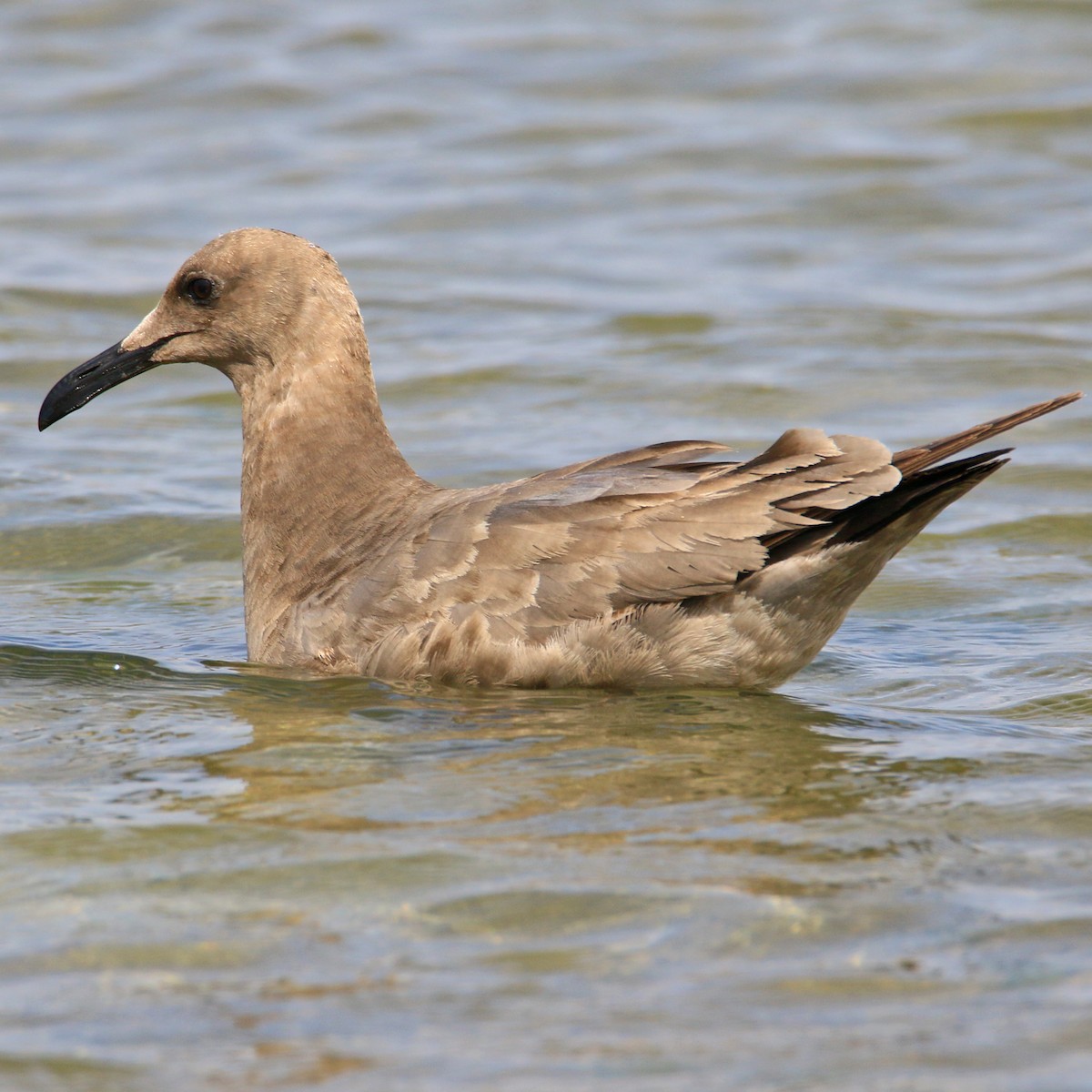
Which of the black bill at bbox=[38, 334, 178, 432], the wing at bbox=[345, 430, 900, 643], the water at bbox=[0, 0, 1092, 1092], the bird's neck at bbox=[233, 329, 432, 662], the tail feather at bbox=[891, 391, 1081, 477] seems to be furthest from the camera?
the black bill at bbox=[38, 334, 178, 432]

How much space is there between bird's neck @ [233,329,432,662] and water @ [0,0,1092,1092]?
35 centimetres

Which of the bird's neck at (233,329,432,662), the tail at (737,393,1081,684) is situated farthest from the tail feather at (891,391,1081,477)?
the bird's neck at (233,329,432,662)

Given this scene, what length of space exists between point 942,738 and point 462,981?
220 cm

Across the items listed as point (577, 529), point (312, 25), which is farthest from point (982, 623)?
point (312, 25)

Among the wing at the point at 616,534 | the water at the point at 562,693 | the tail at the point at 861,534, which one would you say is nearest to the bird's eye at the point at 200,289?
the water at the point at 562,693

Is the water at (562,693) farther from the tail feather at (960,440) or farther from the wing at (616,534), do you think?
the tail feather at (960,440)

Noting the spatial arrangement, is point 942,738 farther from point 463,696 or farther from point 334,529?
point 334,529

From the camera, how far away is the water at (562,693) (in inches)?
159

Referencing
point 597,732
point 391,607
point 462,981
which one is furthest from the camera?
point 391,607

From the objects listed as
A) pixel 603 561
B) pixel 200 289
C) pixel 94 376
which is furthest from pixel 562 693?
pixel 94 376

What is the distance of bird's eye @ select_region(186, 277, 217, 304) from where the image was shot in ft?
23.5

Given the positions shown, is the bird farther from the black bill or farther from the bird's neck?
the black bill

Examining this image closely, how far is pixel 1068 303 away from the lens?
1177 cm

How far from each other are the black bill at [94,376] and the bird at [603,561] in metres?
0.88
